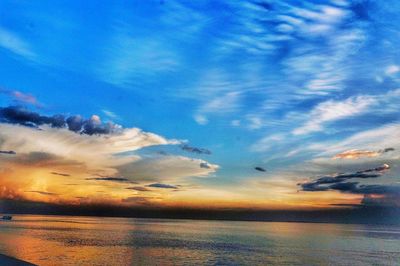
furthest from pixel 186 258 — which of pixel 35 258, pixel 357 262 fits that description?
pixel 357 262

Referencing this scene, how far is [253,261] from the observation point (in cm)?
8069

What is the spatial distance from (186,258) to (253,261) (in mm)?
12945

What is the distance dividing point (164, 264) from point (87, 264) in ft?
42.7

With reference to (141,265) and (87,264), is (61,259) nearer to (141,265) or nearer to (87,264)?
(87,264)

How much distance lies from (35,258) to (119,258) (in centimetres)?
1465

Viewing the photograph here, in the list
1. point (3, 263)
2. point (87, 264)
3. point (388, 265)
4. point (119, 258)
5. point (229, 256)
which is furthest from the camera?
point (229, 256)

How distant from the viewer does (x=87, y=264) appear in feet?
220

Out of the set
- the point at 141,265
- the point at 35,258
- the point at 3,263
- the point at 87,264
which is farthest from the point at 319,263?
the point at 3,263

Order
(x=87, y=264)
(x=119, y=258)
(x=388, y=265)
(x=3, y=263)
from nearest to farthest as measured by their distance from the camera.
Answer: (x=3, y=263)
(x=87, y=264)
(x=119, y=258)
(x=388, y=265)

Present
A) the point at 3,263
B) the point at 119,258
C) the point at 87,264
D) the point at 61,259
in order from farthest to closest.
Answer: the point at 119,258, the point at 61,259, the point at 87,264, the point at 3,263

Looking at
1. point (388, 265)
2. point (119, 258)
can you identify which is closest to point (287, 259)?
point (388, 265)

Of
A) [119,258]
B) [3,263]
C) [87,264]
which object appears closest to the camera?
[3,263]

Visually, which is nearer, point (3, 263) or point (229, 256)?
point (3, 263)

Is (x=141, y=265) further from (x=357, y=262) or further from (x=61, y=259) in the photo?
(x=357, y=262)
